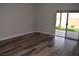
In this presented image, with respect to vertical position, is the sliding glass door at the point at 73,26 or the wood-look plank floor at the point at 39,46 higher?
the sliding glass door at the point at 73,26

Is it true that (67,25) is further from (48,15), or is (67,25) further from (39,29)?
(39,29)

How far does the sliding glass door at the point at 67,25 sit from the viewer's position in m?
1.96

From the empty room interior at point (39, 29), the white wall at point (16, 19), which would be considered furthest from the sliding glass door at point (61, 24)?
the white wall at point (16, 19)

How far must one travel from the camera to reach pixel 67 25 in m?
2.00

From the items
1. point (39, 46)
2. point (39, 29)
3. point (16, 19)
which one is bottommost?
point (39, 46)

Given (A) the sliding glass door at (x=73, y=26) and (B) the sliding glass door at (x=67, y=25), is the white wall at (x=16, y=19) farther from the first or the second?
(A) the sliding glass door at (x=73, y=26)

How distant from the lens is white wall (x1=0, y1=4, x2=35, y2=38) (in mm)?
1939

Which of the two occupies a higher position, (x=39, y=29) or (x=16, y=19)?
(x=16, y=19)

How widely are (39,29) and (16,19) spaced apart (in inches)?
15.1

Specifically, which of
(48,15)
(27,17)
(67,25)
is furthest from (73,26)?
(27,17)

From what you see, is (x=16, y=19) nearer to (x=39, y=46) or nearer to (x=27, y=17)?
(x=27, y=17)

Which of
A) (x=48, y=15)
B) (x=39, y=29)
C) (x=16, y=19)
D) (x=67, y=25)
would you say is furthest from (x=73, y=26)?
(x=16, y=19)

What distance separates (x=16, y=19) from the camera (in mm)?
1998

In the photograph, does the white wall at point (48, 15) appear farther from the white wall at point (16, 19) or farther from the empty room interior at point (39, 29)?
the white wall at point (16, 19)
